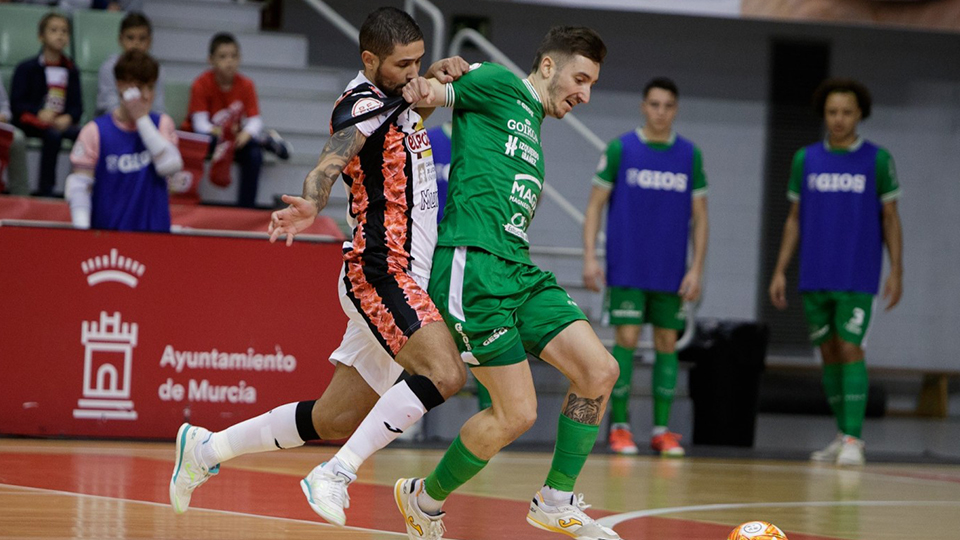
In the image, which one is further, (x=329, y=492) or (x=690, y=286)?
(x=690, y=286)

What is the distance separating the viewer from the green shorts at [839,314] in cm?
821

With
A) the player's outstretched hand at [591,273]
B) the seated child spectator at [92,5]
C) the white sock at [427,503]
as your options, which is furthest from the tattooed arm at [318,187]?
the seated child spectator at [92,5]

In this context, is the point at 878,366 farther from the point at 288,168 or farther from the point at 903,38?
the point at 288,168

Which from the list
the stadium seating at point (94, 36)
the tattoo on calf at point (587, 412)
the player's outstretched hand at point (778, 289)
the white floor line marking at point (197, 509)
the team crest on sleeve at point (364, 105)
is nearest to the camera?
the team crest on sleeve at point (364, 105)

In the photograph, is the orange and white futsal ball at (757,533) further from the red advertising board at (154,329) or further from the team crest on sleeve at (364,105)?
the red advertising board at (154,329)

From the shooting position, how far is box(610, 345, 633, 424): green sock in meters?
8.16

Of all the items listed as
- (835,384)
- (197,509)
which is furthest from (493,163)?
(835,384)

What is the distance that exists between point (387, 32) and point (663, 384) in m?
4.70

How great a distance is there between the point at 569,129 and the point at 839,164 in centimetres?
515

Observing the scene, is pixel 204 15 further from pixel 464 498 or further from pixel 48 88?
pixel 464 498

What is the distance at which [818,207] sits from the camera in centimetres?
851

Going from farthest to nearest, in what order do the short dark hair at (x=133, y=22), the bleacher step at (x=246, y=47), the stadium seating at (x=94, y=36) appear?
the bleacher step at (x=246, y=47) → the stadium seating at (x=94, y=36) → the short dark hair at (x=133, y=22)

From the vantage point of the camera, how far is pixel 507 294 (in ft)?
13.8

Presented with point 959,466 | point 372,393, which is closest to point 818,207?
point 959,466
